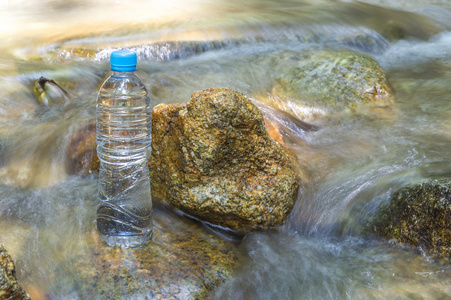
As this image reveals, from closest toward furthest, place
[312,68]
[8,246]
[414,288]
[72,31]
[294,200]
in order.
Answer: [414,288] < [8,246] < [294,200] < [312,68] < [72,31]

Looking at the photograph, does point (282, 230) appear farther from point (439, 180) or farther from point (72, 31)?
point (72, 31)

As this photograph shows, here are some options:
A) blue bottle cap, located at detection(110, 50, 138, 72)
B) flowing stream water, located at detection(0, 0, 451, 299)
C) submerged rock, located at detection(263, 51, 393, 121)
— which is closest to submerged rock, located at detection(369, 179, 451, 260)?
flowing stream water, located at detection(0, 0, 451, 299)

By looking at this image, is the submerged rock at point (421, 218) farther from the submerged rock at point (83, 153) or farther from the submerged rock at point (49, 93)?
the submerged rock at point (49, 93)

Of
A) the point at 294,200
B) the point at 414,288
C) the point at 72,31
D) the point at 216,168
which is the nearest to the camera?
the point at 414,288

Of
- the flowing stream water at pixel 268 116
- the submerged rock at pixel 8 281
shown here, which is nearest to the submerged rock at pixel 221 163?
the flowing stream water at pixel 268 116

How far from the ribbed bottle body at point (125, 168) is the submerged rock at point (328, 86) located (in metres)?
2.25

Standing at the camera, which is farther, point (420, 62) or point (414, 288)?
point (420, 62)

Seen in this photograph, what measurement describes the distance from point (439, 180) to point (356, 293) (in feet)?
3.11

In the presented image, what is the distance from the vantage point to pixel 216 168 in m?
3.58

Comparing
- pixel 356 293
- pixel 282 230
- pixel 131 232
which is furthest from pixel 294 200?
pixel 131 232

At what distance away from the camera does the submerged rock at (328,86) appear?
216 inches

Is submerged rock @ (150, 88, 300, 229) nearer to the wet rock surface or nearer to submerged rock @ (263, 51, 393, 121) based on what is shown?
the wet rock surface

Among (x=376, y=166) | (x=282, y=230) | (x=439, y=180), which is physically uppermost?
(x=439, y=180)

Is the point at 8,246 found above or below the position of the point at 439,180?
below
